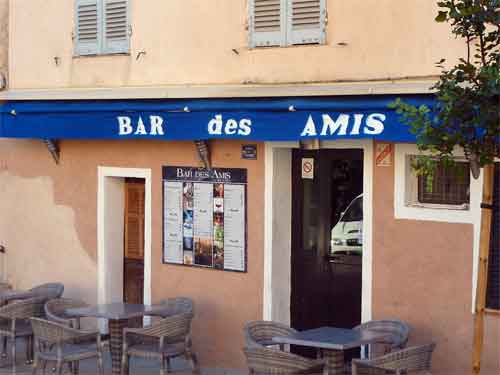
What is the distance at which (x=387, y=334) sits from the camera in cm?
1017

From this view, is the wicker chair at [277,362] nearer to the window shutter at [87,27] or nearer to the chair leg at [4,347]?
the chair leg at [4,347]

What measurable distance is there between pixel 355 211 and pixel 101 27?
159 inches

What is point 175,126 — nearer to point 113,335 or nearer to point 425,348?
point 113,335

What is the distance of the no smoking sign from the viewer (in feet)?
38.8

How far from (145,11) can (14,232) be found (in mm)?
3745

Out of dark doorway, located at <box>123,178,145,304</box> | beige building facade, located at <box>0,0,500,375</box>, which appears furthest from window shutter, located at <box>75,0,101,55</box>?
dark doorway, located at <box>123,178,145,304</box>

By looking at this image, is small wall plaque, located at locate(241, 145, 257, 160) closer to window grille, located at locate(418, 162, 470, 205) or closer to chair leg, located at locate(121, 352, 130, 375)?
window grille, located at locate(418, 162, 470, 205)

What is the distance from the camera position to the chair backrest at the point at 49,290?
1284cm

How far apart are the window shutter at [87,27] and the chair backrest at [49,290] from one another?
2904mm

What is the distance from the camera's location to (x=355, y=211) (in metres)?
11.5

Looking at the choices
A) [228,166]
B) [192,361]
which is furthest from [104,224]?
[192,361]

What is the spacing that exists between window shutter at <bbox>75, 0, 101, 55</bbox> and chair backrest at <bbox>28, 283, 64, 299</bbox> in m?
2.90

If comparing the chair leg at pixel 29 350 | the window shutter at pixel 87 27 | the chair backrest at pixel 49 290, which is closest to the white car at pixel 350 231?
the chair backrest at pixel 49 290

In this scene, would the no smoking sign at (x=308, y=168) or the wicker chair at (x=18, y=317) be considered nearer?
the no smoking sign at (x=308, y=168)
